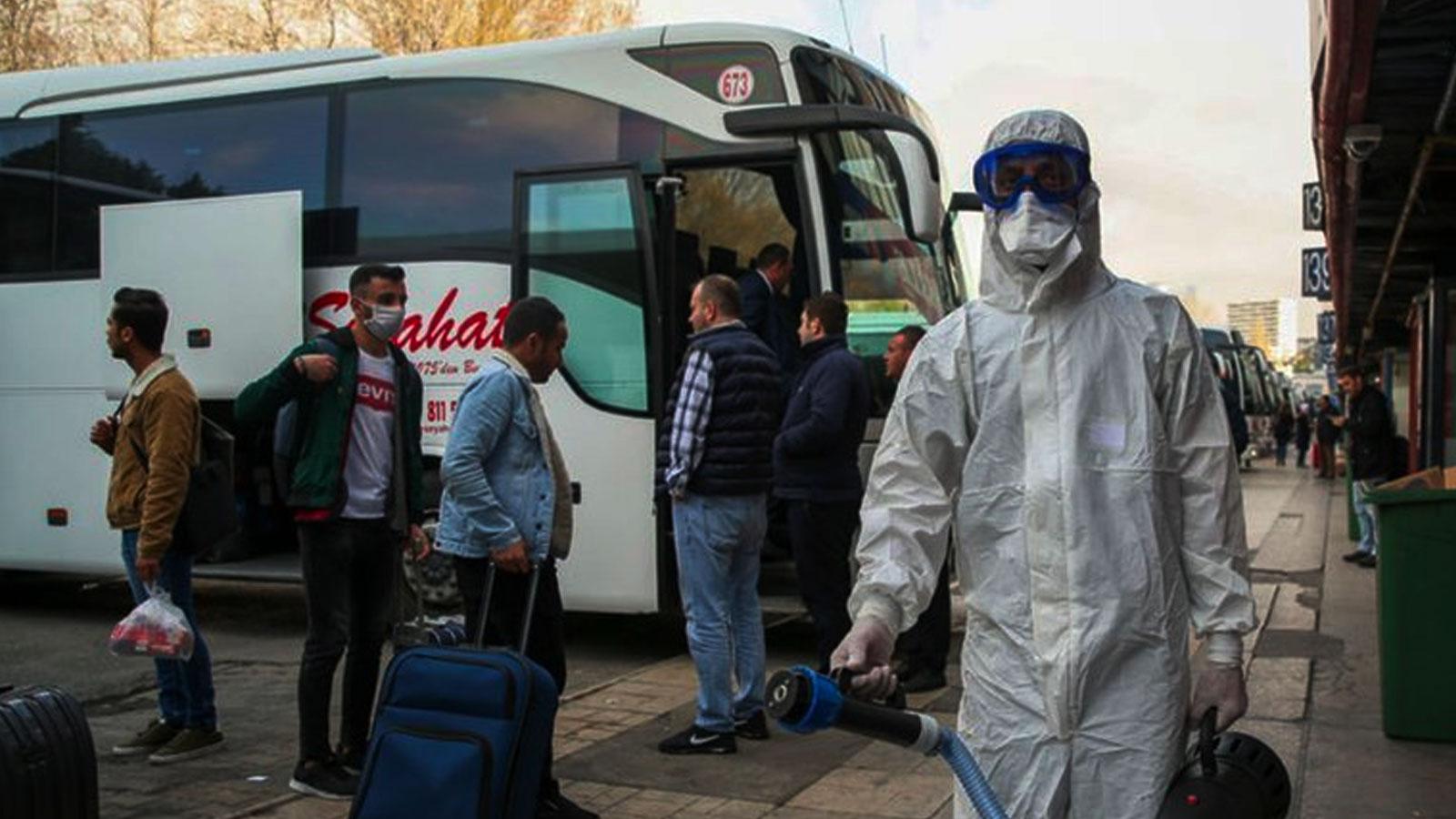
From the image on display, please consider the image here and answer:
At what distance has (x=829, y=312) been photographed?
7.53 meters

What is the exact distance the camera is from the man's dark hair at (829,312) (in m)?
7.52

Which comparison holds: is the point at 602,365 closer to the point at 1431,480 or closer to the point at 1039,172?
the point at 1431,480

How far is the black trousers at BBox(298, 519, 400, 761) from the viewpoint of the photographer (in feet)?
18.8

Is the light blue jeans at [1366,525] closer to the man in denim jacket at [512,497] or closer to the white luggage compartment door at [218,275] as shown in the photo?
the white luggage compartment door at [218,275]

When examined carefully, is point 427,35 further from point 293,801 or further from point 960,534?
point 960,534

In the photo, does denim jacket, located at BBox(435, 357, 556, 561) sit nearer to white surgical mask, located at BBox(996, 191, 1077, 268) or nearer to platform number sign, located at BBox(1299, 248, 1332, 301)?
white surgical mask, located at BBox(996, 191, 1077, 268)

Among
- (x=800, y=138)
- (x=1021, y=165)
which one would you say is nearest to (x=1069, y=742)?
(x=1021, y=165)

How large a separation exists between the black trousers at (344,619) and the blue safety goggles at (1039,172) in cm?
358

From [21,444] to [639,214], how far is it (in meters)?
5.28

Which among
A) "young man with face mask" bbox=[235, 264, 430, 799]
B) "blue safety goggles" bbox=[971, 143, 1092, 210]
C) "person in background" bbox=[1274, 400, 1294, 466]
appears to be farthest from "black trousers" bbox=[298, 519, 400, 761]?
"person in background" bbox=[1274, 400, 1294, 466]

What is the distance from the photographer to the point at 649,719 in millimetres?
7082

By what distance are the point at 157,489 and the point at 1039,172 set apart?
171 inches

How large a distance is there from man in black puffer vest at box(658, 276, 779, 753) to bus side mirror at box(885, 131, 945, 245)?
2.15m

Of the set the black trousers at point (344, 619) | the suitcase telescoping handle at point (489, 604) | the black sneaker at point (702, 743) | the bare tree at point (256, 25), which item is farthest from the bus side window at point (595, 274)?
the bare tree at point (256, 25)
